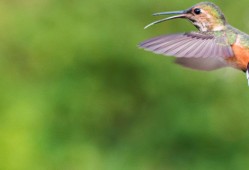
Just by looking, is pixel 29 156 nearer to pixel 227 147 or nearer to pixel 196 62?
pixel 227 147

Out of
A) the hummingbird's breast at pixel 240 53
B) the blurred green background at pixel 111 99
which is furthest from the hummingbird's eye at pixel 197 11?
the blurred green background at pixel 111 99

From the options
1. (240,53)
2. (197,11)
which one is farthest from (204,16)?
(240,53)

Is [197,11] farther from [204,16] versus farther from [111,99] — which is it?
[111,99]

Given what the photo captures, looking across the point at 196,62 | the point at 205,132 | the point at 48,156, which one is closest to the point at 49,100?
the point at 48,156

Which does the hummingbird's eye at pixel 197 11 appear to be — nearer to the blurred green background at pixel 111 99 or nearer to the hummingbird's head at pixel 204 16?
the hummingbird's head at pixel 204 16

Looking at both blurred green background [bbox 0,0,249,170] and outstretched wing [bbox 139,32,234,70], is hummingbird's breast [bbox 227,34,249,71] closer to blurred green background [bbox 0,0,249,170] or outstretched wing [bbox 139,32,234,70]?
outstretched wing [bbox 139,32,234,70]
